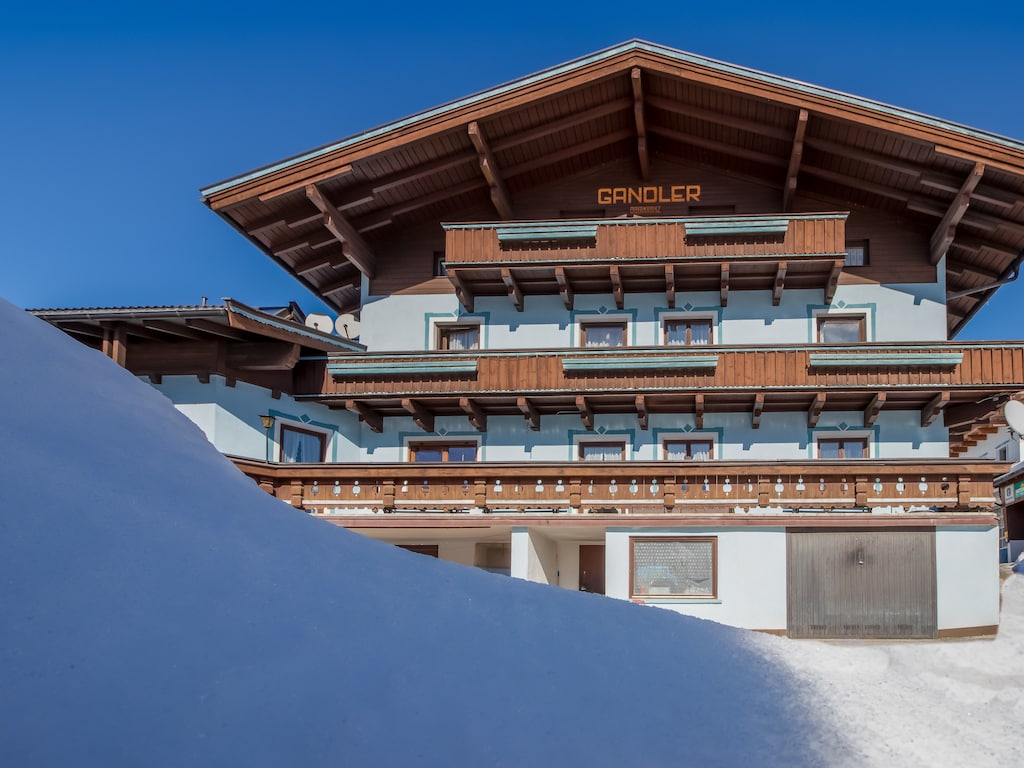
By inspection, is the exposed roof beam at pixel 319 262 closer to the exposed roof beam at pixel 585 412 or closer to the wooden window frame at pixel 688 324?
the exposed roof beam at pixel 585 412

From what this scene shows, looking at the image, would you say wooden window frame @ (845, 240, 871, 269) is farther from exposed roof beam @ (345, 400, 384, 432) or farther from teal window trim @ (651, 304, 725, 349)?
exposed roof beam @ (345, 400, 384, 432)

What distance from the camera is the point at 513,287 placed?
20.3 m

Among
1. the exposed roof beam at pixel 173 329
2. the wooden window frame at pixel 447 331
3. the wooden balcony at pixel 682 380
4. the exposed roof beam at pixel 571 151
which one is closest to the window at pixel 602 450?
the wooden balcony at pixel 682 380

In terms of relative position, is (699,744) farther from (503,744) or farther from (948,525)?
(948,525)

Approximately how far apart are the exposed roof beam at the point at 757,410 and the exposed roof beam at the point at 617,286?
3.43 m

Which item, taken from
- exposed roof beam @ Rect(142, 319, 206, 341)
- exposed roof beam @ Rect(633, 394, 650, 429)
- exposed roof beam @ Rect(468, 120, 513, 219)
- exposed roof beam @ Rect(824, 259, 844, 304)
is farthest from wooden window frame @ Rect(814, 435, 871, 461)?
exposed roof beam @ Rect(142, 319, 206, 341)

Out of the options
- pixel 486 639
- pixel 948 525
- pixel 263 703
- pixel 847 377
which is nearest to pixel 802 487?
pixel 948 525

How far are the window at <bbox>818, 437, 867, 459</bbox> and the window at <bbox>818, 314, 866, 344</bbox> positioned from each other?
2.01 metres

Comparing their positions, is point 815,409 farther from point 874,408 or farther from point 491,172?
point 491,172

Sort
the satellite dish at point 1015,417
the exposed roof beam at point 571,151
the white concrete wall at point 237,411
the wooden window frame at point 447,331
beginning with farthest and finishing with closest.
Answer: the wooden window frame at point 447,331 < the exposed roof beam at point 571,151 < the satellite dish at point 1015,417 < the white concrete wall at point 237,411

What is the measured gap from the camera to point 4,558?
4.67 metres

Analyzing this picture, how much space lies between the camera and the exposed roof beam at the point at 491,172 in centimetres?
1955

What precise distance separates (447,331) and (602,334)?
128 inches

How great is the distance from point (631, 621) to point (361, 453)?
49.1 feet
